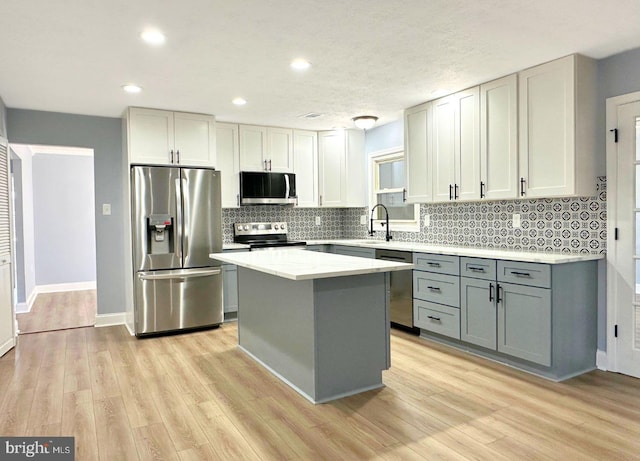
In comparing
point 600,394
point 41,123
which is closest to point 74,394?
point 41,123

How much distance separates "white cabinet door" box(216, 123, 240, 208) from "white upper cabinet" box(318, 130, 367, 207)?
1187mm

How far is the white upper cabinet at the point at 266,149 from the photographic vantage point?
5.39 metres

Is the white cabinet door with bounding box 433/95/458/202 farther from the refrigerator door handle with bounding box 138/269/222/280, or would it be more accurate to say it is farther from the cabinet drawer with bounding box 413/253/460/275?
the refrigerator door handle with bounding box 138/269/222/280

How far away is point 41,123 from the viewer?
Result: 459cm

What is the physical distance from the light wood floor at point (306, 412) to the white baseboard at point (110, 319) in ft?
3.80

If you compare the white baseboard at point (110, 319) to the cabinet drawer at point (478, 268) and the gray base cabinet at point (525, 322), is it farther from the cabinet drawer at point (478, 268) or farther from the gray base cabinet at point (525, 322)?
the gray base cabinet at point (525, 322)

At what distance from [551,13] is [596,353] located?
98.2 inches

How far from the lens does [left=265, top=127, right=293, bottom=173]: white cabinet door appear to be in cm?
555

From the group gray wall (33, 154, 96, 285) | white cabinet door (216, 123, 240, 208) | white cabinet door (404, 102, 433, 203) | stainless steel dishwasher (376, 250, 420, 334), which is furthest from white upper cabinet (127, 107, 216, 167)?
gray wall (33, 154, 96, 285)

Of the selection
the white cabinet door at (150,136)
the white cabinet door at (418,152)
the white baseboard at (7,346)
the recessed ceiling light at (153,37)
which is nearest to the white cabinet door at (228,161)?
the white cabinet door at (150,136)

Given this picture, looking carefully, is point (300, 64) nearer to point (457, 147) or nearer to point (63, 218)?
point (457, 147)

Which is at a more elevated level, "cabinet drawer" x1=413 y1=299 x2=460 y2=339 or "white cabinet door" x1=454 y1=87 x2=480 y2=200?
"white cabinet door" x1=454 y1=87 x2=480 y2=200

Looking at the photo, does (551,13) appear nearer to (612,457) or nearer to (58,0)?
(612,457)

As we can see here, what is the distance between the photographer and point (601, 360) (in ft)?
10.8
